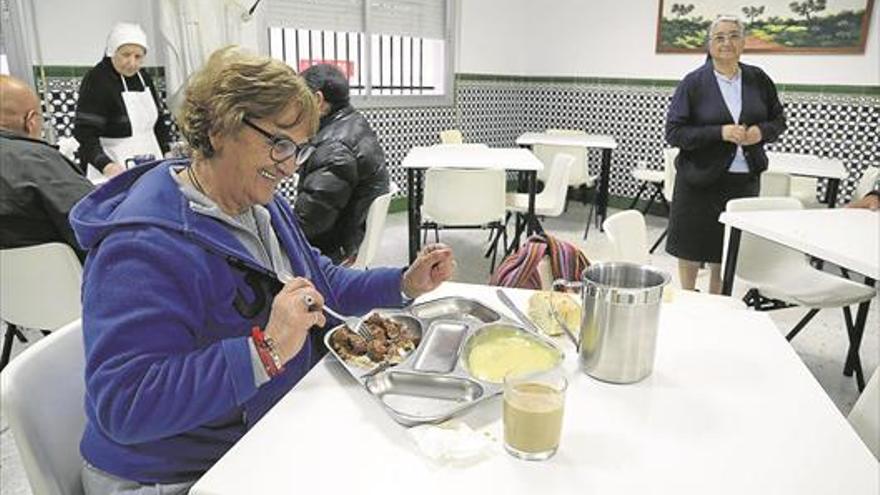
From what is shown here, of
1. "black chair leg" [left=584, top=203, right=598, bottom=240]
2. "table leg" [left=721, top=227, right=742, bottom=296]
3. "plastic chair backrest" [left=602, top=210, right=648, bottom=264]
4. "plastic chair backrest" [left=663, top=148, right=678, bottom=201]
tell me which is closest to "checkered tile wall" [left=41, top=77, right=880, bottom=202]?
"black chair leg" [left=584, top=203, right=598, bottom=240]

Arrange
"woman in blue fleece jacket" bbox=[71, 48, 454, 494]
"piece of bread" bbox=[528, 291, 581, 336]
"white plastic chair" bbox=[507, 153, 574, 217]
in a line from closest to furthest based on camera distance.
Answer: "woman in blue fleece jacket" bbox=[71, 48, 454, 494] < "piece of bread" bbox=[528, 291, 581, 336] < "white plastic chair" bbox=[507, 153, 574, 217]

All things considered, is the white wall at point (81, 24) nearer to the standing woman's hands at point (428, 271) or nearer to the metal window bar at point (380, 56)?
the metal window bar at point (380, 56)

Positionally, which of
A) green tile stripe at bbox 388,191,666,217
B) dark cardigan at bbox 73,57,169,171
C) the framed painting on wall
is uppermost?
the framed painting on wall

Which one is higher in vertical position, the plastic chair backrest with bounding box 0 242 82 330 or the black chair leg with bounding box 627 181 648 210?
the plastic chair backrest with bounding box 0 242 82 330

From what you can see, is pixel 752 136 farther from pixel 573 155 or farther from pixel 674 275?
pixel 573 155

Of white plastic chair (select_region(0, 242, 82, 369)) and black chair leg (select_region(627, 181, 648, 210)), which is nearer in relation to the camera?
white plastic chair (select_region(0, 242, 82, 369))

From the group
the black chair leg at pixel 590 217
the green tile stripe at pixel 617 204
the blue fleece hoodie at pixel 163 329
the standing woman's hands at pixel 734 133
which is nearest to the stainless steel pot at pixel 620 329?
the blue fleece hoodie at pixel 163 329

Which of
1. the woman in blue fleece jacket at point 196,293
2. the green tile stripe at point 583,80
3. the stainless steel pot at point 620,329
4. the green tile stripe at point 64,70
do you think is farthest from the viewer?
the green tile stripe at point 583,80

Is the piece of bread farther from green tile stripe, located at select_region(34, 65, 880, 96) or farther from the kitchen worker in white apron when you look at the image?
green tile stripe, located at select_region(34, 65, 880, 96)

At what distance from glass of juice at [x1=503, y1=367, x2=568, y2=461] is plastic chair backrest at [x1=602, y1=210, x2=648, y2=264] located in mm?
1414

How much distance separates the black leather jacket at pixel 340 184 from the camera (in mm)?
2516

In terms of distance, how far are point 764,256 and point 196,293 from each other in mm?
2725

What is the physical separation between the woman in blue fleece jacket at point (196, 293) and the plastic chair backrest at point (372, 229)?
1.28m

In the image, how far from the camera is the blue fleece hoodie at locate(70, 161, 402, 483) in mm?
995
